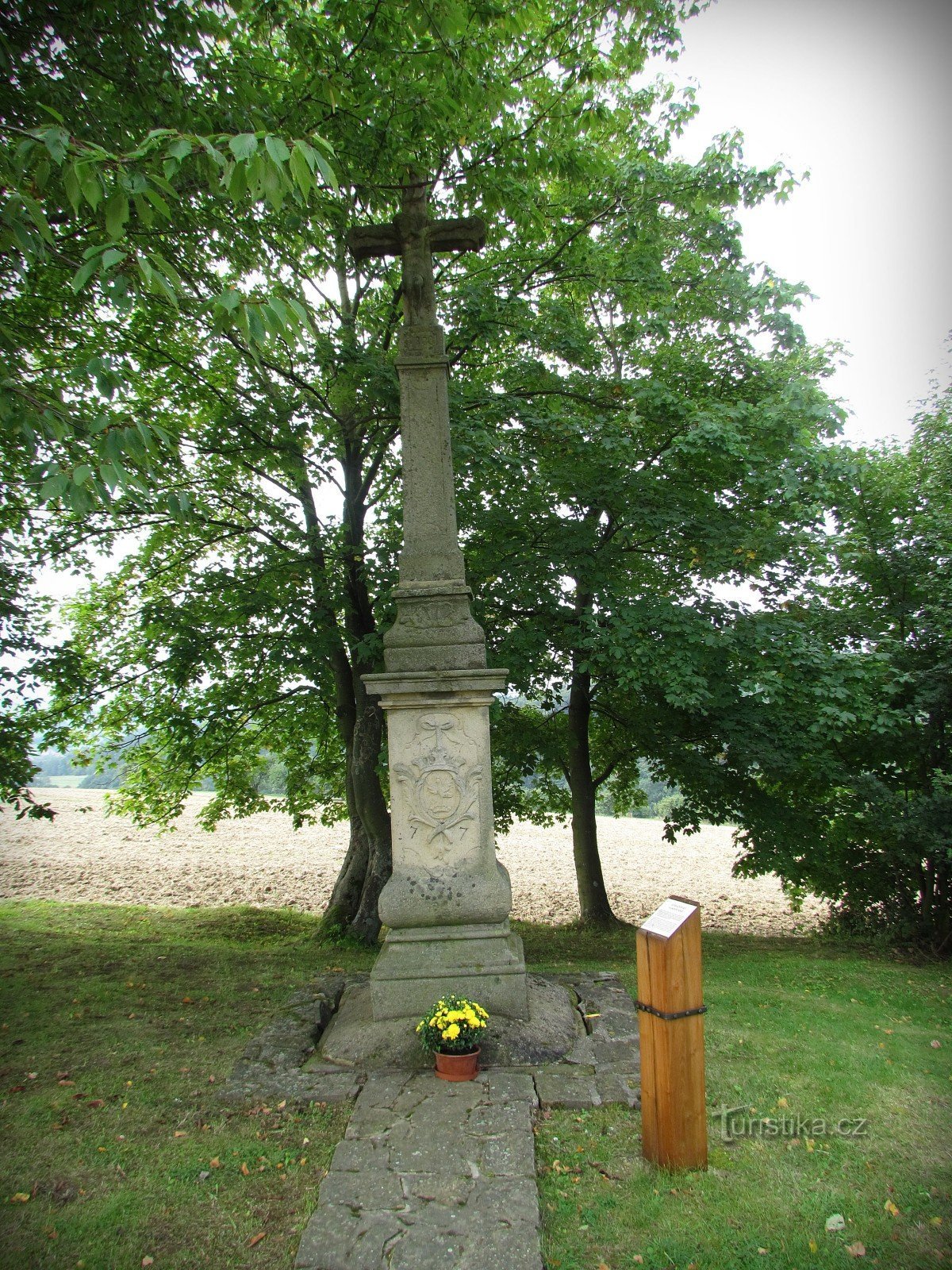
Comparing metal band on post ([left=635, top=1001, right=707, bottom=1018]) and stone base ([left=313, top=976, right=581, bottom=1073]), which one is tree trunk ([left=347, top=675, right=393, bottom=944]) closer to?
stone base ([left=313, top=976, right=581, bottom=1073])

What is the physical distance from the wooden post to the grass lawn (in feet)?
0.40

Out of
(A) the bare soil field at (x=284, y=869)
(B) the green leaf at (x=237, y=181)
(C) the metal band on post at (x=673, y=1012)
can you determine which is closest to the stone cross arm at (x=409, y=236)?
(B) the green leaf at (x=237, y=181)

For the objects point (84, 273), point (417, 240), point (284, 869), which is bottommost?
point (284, 869)

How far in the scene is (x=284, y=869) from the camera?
16.3 metres

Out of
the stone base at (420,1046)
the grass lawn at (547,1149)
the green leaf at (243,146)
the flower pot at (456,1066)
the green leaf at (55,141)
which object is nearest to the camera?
the green leaf at (243,146)

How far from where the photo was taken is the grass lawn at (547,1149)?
305 centimetres

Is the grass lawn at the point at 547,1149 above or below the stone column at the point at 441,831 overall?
below

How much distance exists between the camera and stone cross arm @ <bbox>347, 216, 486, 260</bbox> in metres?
5.93

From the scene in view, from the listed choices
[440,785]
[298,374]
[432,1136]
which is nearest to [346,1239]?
[432,1136]

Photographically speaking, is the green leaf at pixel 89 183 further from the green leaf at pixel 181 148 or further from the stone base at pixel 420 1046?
the stone base at pixel 420 1046

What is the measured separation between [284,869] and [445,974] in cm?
1237

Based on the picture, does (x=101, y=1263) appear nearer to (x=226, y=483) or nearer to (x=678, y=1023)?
(x=678, y=1023)

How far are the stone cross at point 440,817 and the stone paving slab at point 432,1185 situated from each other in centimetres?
64

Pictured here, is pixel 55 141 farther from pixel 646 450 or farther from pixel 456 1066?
pixel 646 450
